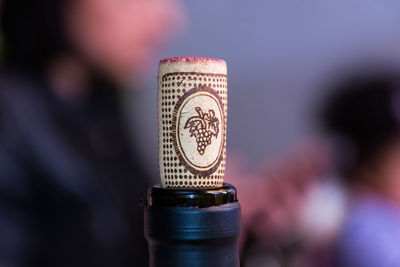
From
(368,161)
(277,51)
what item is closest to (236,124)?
(277,51)

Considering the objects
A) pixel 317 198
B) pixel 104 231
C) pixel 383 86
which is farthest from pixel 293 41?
pixel 104 231

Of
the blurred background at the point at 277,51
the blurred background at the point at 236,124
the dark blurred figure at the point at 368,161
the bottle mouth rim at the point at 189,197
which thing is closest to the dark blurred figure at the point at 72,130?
the blurred background at the point at 236,124

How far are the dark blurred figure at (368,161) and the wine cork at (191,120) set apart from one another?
0.94 m

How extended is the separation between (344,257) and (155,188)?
1.05 m

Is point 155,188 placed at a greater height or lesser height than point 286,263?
greater

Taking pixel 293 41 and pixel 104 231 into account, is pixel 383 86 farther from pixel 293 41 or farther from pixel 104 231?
pixel 104 231

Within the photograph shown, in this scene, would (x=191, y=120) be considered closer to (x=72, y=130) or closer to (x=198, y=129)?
(x=198, y=129)

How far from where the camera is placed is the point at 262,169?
150 cm

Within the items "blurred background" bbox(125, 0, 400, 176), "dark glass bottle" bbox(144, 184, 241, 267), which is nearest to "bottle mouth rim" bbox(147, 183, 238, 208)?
"dark glass bottle" bbox(144, 184, 241, 267)

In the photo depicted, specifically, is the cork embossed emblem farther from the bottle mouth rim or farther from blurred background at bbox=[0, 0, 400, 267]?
blurred background at bbox=[0, 0, 400, 267]

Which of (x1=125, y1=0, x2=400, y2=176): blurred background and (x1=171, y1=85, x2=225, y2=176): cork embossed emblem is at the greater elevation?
(x1=125, y1=0, x2=400, y2=176): blurred background

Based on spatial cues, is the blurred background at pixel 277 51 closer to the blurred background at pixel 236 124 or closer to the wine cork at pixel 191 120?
the blurred background at pixel 236 124

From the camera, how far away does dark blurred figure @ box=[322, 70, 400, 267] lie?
1484mm

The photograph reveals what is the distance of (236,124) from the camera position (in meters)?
1.49
